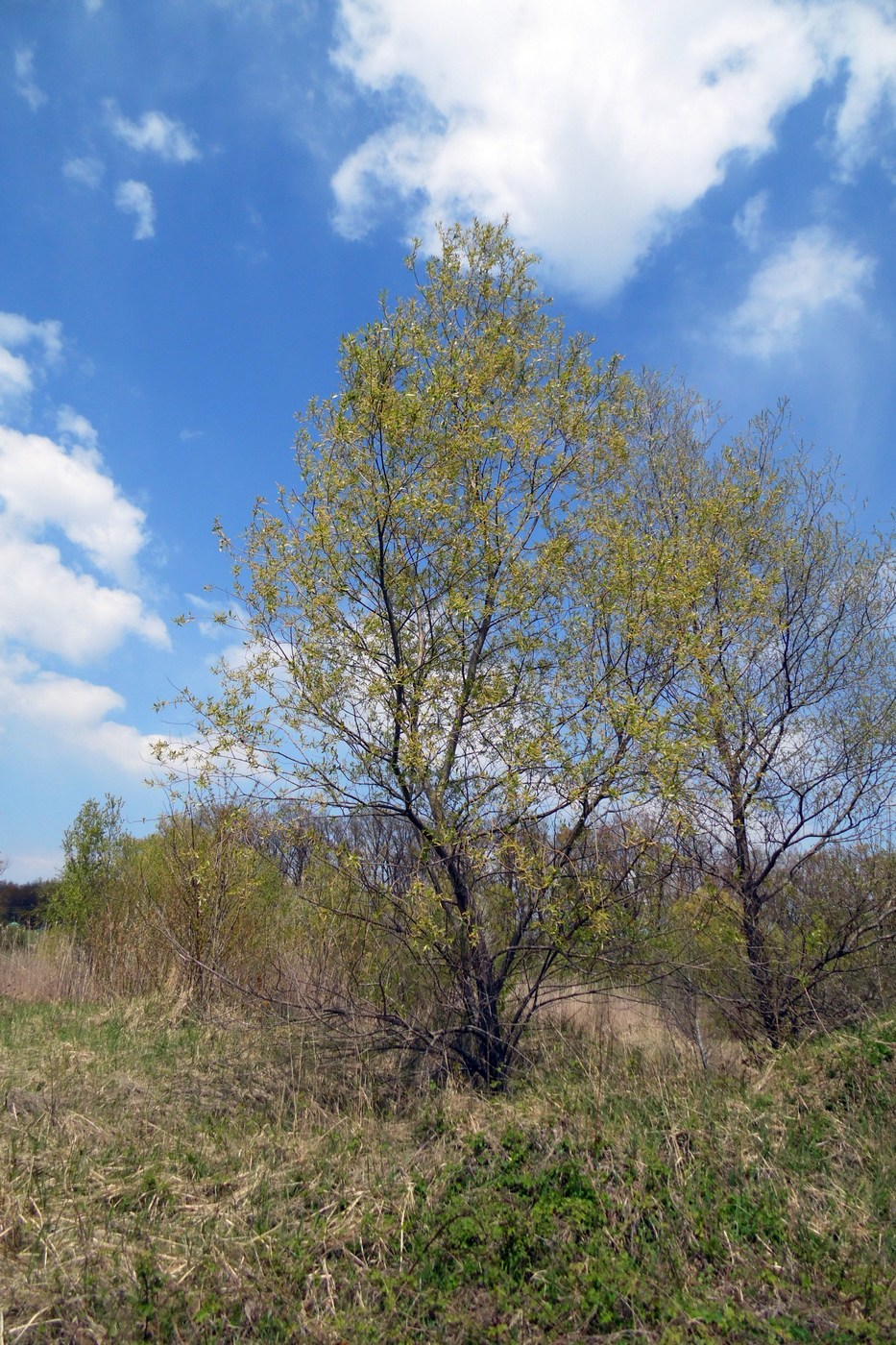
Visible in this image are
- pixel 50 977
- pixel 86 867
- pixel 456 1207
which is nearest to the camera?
pixel 456 1207

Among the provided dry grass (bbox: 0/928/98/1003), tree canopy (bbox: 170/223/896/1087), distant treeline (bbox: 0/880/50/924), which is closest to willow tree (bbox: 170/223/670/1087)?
tree canopy (bbox: 170/223/896/1087)

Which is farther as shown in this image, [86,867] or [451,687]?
[86,867]

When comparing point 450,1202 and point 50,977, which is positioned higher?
point 50,977

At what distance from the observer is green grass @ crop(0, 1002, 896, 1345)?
10.6 feet

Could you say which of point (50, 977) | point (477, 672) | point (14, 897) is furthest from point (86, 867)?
point (14, 897)

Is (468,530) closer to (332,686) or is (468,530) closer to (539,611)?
(539,611)

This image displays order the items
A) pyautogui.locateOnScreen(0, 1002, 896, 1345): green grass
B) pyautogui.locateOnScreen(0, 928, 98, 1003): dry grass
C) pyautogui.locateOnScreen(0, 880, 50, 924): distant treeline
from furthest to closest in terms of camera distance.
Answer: pyautogui.locateOnScreen(0, 880, 50, 924): distant treeline
pyautogui.locateOnScreen(0, 928, 98, 1003): dry grass
pyautogui.locateOnScreen(0, 1002, 896, 1345): green grass

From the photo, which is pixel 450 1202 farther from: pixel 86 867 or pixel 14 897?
pixel 14 897

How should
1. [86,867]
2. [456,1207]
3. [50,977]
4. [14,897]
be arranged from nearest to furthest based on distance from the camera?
[456,1207] → [50,977] → [86,867] → [14,897]

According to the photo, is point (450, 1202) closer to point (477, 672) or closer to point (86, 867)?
point (477, 672)

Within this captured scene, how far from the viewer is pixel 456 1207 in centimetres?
398

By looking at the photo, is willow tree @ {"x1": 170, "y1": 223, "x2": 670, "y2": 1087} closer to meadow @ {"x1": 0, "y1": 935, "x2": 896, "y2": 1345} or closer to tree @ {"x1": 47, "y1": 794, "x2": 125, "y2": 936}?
meadow @ {"x1": 0, "y1": 935, "x2": 896, "y2": 1345}

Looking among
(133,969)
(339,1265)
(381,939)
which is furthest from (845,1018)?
(133,969)

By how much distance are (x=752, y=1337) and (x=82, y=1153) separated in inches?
143
